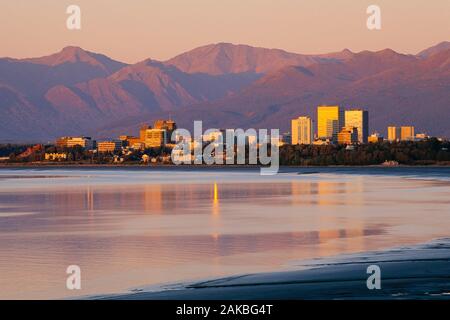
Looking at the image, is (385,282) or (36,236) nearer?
(385,282)

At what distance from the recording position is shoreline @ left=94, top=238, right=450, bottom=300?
80.3 feet

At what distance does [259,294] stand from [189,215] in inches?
1138

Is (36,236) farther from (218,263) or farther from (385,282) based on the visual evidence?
(385,282)

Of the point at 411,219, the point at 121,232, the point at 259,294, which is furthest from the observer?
the point at 411,219

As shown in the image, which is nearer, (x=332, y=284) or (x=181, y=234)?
(x=332, y=284)

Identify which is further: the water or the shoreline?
the water

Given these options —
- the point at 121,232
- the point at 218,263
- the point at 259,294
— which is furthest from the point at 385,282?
the point at 121,232

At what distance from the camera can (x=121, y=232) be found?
Answer: 1657 inches


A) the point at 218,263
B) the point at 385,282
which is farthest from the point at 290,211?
the point at 385,282

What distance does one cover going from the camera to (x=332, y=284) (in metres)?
26.2

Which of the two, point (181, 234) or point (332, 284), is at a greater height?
point (181, 234)

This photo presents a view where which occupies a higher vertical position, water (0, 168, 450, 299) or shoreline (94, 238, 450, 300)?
water (0, 168, 450, 299)
